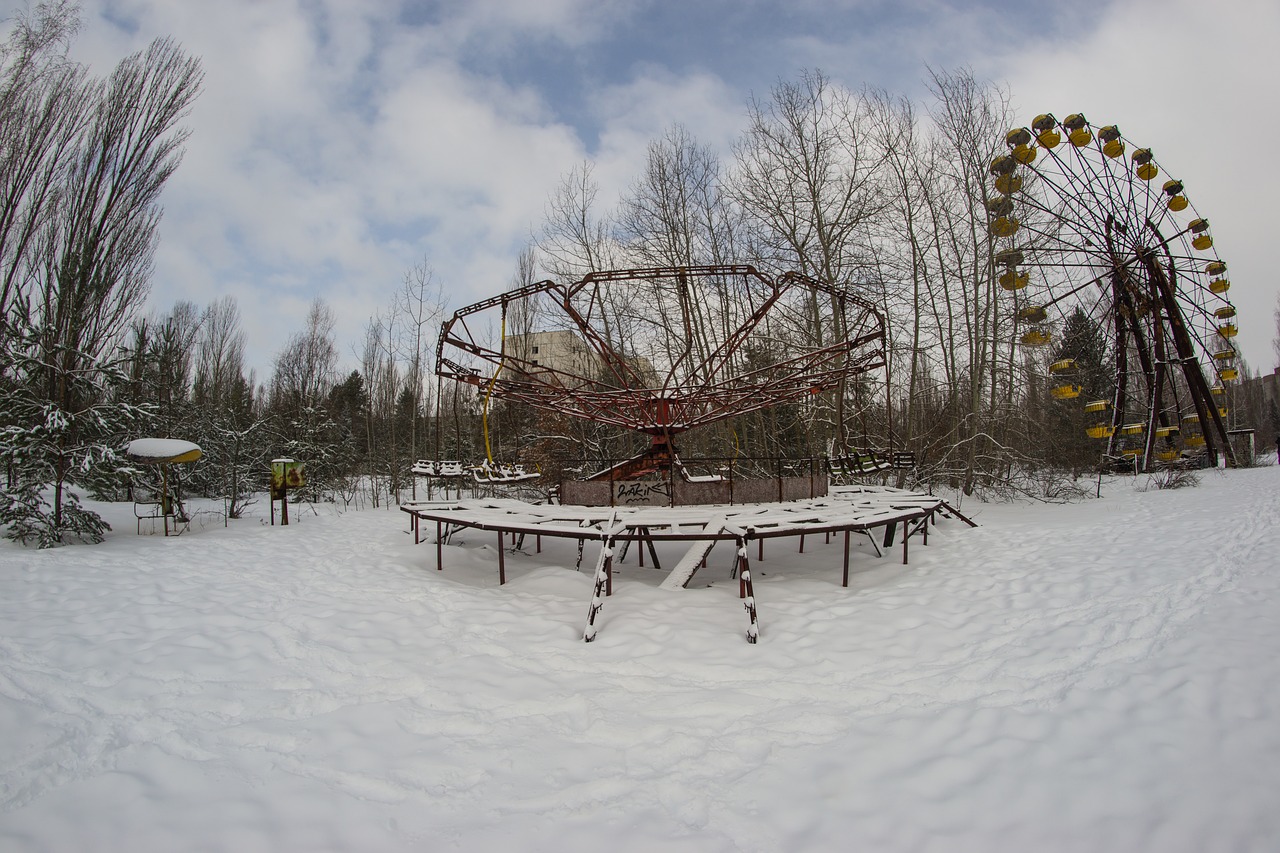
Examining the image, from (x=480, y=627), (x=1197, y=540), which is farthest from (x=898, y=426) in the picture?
(x=480, y=627)

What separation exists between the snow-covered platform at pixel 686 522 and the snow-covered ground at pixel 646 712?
1.41 feet

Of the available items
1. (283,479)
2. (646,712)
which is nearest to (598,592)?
(646,712)

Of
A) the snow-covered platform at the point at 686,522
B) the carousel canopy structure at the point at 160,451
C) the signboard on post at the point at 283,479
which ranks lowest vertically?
the snow-covered platform at the point at 686,522

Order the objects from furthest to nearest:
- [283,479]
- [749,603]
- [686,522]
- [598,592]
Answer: [283,479] < [686,522] < [598,592] < [749,603]

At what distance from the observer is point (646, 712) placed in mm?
3562

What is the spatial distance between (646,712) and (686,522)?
2.88 metres

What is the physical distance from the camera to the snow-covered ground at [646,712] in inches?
95.4

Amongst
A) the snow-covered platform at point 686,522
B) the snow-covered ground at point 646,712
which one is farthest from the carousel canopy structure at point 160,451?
the snow-covered platform at point 686,522

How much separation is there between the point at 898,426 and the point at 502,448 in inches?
581

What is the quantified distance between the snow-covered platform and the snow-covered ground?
0.43m

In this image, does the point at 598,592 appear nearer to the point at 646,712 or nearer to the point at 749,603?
the point at 749,603

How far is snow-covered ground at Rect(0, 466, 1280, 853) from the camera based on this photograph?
95.4 inches

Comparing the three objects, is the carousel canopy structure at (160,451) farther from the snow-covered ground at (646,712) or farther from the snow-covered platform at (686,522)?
the snow-covered platform at (686,522)

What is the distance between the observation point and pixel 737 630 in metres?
5.06
